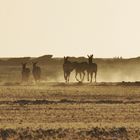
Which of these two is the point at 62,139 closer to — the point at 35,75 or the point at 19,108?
the point at 19,108

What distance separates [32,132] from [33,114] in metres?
5.63

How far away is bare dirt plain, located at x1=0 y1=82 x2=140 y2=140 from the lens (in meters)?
24.5

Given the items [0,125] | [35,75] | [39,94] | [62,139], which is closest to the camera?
[62,139]

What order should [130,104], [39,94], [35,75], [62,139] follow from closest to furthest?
1. [62,139]
2. [130,104]
3. [39,94]
4. [35,75]

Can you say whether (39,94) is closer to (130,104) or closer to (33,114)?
(130,104)

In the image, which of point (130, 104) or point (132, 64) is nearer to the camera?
point (130, 104)

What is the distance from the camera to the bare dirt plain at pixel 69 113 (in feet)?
80.3

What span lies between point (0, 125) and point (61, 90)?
1884cm

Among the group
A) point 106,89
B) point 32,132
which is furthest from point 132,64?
point 32,132

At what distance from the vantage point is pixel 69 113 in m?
30.3

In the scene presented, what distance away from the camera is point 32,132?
24344 mm

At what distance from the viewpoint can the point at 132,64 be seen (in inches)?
3701

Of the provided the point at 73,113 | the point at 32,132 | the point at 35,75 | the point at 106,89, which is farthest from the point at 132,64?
the point at 32,132

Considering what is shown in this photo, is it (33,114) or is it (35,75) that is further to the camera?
(35,75)
